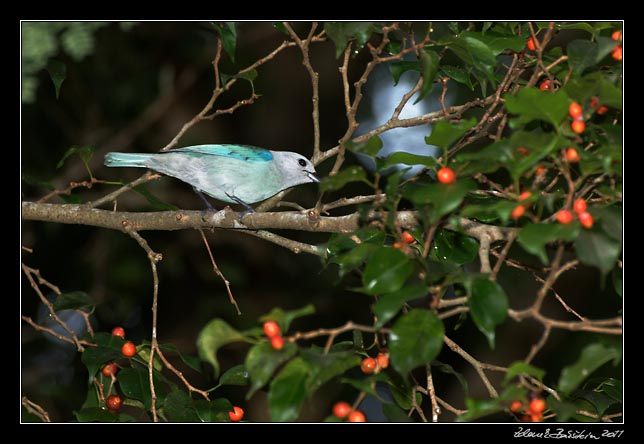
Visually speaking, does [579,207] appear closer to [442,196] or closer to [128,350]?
[442,196]

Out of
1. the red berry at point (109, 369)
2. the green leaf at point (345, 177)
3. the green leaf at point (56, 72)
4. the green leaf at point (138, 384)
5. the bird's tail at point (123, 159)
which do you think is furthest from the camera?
the bird's tail at point (123, 159)

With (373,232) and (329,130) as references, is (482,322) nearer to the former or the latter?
(373,232)

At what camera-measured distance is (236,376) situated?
10.9 ft

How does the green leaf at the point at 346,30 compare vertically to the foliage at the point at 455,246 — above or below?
above

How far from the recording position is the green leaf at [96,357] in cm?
336

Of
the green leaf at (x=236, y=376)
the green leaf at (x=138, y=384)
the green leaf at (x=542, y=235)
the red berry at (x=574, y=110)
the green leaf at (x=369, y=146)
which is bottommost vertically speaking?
the green leaf at (x=138, y=384)

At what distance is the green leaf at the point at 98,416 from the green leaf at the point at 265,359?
46.0 inches

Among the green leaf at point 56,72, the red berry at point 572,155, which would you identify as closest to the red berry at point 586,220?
the red berry at point 572,155

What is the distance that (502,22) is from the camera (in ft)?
11.5

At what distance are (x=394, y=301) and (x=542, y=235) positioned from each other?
48cm

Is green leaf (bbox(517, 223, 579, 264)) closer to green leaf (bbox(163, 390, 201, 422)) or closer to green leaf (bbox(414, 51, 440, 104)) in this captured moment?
green leaf (bbox(414, 51, 440, 104))

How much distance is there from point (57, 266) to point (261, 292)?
184 cm

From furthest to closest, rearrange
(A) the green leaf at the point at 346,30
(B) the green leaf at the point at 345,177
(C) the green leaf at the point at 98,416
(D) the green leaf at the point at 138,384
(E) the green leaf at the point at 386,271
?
(D) the green leaf at the point at 138,384, (C) the green leaf at the point at 98,416, (A) the green leaf at the point at 346,30, (B) the green leaf at the point at 345,177, (E) the green leaf at the point at 386,271

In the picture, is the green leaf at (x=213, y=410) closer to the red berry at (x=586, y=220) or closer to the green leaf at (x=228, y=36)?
the green leaf at (x=228, y=36)
